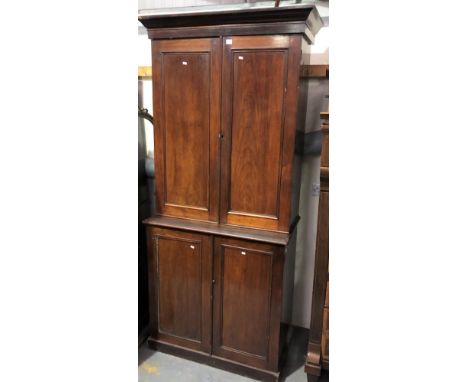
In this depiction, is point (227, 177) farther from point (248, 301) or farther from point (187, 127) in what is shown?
point (248, 301)

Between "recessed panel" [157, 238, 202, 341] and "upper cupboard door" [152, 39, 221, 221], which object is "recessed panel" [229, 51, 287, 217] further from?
"recessed panel" [157, 238, 202, 341]

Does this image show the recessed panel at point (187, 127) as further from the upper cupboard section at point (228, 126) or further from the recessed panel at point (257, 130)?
the recessed panel at point (257, 130)

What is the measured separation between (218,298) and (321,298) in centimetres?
57

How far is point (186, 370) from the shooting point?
1952mm

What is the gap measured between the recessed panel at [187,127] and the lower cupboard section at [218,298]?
254mm

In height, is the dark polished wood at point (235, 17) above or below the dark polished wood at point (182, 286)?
above

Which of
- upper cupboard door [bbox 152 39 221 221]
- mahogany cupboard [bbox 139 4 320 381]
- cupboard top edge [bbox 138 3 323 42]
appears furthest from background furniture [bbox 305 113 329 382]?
upper cupboard door [bbox 152 39 221 221]

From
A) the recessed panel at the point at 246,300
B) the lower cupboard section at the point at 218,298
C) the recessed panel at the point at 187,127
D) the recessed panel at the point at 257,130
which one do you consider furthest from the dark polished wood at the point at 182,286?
the recessed panel at the point at 257,130

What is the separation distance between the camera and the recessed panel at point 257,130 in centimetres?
161
